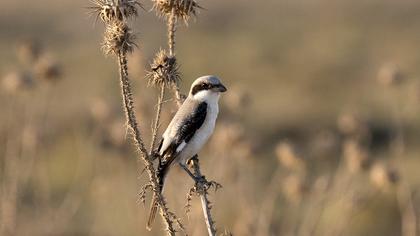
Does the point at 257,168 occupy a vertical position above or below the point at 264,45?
below

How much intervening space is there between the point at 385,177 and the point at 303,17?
2969 cm

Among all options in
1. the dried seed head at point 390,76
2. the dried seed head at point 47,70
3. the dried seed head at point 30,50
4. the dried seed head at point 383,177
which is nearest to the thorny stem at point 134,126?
the dried seed head at point 383,177

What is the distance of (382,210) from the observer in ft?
56.4

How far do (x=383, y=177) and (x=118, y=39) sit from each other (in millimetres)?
4977

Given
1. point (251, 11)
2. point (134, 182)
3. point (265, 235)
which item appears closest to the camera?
point (265, 235)

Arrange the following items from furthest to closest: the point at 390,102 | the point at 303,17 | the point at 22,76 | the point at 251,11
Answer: the point at 251,11, the point at 303,17, the point at 390,102, the point at 22,76

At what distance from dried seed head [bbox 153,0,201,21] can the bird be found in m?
0.56

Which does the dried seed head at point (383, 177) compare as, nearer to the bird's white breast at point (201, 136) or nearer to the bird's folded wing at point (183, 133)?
the bird's white breast at point (201, 136)

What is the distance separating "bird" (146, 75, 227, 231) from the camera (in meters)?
6.73

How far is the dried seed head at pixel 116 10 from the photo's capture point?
571 cm

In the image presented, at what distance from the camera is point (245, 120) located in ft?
73.2

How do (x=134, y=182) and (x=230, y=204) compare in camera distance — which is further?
(x=134, y=182)

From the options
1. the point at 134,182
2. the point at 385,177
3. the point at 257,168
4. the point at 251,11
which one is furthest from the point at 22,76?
the point at 251,11

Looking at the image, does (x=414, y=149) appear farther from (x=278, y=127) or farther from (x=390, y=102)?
(x=278, y=127)
